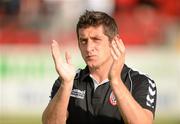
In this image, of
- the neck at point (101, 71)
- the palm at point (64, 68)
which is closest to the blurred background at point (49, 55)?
the neck at point (101, 71)

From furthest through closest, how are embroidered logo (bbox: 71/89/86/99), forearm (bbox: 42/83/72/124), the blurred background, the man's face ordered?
the blurred background, embroidered logo (bbox: 71/89/86/99), the man's face, forearm (bbox: 42/83/72/124)

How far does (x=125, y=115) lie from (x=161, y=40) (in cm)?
932

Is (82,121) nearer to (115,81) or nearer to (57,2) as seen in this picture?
(115,81)

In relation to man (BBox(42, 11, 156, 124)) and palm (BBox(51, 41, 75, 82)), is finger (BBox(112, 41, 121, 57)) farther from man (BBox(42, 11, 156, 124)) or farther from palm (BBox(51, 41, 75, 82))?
palm (BBox(51, 41, 75, 82))

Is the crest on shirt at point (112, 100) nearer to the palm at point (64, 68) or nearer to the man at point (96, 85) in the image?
the man at point (96, 85)

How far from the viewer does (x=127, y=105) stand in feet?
16.1

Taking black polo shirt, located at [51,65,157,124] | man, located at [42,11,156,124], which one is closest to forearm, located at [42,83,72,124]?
man, located at [42,11,156,124]

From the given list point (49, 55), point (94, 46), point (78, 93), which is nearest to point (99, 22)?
point (94, 46)

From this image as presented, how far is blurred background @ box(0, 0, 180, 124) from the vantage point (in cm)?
1392

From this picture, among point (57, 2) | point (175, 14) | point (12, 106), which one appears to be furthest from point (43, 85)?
point (175, 14)

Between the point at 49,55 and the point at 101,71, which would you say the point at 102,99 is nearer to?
the point at 101,71

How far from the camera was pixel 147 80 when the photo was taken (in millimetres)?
5406

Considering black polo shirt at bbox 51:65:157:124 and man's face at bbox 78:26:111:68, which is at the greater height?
man's face at bbox 78:26:111:68

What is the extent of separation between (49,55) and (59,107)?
8.82 meters
